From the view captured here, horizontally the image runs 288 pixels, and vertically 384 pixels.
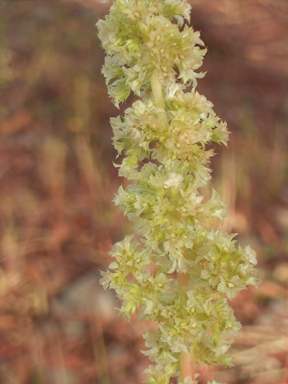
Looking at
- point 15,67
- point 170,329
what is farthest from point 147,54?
point 15,67

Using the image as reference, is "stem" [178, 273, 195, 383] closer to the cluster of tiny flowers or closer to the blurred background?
the cluster of tiny flowers

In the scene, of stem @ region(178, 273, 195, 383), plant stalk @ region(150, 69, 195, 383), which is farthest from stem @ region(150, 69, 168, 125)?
stem @ region(178, 273, 195, 383)

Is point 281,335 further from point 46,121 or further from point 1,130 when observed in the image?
point 1,130

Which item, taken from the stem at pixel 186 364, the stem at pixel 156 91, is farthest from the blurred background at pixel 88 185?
the stem at pixel 156 91

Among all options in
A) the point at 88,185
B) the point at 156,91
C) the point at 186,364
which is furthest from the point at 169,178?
the point at 88,185

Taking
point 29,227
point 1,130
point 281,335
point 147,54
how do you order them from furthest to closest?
1. point 1,130
2. point 29,227
3. point 281,335
4. point 147,54

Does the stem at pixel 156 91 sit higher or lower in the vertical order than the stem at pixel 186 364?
higher

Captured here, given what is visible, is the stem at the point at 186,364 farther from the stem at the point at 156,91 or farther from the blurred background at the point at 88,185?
the blurred background at the point at 88,185
